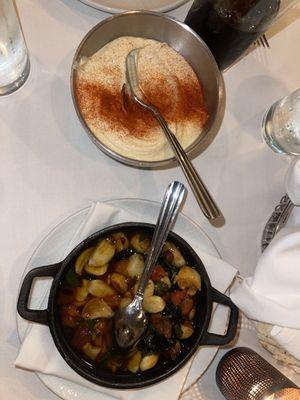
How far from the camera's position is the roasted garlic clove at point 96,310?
113cm

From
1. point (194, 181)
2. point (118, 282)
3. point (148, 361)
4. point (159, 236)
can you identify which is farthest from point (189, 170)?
point (148, 361)

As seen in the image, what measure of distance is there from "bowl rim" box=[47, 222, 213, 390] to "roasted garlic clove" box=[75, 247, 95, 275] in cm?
2

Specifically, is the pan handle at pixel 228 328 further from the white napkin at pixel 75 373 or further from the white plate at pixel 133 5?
the white plate at pixel 133 5

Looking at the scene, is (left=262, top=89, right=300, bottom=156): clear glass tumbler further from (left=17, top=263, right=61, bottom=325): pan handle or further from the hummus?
(left=17, top=263, right=61, bottom=325): pan handle

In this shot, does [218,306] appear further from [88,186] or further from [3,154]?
[3,154]

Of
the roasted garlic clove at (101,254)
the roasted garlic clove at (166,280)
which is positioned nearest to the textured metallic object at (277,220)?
the roasted garlic clove at (166,280)

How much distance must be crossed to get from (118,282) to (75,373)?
0.59 ft

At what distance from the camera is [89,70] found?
1.21 meters

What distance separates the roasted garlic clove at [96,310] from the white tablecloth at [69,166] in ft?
0.49

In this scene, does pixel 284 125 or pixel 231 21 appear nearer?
pixel 231 21

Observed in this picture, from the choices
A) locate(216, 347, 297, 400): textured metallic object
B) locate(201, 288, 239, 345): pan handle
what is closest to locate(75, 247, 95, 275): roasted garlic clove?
locate(201, 288, 239, 345): pan handle

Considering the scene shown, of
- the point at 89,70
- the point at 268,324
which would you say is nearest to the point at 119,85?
the point at 89,70

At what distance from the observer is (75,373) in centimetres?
113

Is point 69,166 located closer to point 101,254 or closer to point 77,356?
point 101,254
